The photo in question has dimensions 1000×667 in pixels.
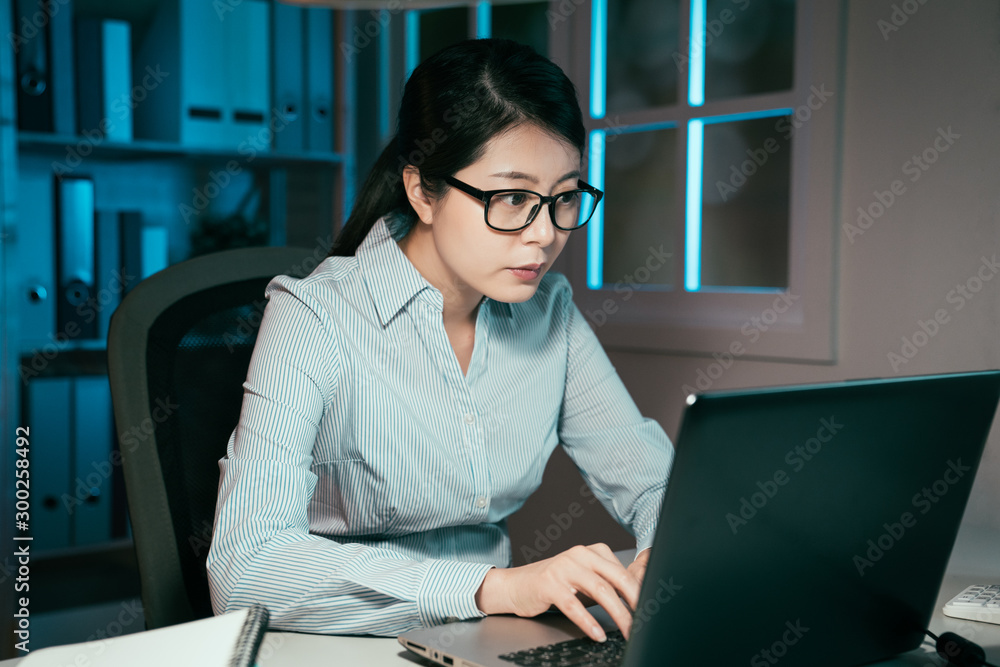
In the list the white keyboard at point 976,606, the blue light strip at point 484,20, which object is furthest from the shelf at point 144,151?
the white keyboard at point 976,606

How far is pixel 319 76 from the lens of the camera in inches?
99.3

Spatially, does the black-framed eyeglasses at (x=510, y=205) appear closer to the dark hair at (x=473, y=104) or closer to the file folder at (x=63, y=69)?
the dark hair at (x=473, y=104)

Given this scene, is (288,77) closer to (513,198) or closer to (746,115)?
(746,115)

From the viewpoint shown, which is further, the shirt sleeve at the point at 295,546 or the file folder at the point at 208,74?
the file folder at the point at 208,74

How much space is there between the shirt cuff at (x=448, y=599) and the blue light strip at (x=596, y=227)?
1367 mm

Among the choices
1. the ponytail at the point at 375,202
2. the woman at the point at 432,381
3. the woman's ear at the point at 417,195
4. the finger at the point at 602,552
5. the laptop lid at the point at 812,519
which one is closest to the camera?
the laptop lid at the point at 812,519

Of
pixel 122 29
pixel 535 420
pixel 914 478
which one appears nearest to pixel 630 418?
pixel 535 420


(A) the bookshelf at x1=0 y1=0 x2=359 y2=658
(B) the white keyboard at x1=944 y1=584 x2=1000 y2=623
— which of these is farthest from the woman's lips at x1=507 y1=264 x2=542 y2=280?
(A) the bookshelf at x1=0 y1=0 x2=359 y2=658

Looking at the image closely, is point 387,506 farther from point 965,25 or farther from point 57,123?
point 57,123

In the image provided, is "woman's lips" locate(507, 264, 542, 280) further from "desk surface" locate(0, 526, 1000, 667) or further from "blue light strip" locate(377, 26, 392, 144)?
"blue light strip" locate(377, 26, 392, 144)

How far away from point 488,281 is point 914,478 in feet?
1.91

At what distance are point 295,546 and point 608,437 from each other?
577mm

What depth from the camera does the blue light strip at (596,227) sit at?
2180 mm

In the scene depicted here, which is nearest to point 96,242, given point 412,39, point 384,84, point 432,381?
point 384,84
